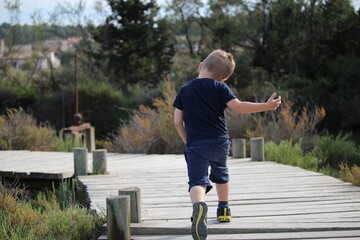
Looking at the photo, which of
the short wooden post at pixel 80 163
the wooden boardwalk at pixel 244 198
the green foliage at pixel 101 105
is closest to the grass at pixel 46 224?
the wooden boardwalk at pixel 244 198

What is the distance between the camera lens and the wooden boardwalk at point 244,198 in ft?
13.3

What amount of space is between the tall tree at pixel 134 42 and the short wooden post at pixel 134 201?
58.2ft

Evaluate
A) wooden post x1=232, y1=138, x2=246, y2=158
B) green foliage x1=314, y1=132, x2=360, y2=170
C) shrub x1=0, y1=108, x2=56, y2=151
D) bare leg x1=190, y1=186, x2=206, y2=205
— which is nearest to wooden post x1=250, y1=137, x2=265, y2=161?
wooden post x1=232, y1=138, x2=246, y2=158

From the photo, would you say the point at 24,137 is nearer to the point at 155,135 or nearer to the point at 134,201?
the point at 155,135

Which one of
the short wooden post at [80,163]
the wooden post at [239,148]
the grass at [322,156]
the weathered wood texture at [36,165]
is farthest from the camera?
the wooden post at [239,148]

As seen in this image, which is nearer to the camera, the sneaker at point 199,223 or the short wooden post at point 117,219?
the sneaker at point 199,223

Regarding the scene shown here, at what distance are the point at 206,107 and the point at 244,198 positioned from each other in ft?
5.09

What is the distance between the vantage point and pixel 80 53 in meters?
24.0

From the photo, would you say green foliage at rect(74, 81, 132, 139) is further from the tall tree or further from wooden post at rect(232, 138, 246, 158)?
wooden post at rect(232, 138, 246, 158)

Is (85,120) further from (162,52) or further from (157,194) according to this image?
(157,194)

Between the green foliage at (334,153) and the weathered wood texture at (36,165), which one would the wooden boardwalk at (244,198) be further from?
the green foliage at (334,153)

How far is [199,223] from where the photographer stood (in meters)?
3.54

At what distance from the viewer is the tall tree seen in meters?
22.2

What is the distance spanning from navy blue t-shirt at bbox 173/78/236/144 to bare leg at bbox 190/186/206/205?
0.35 metres
